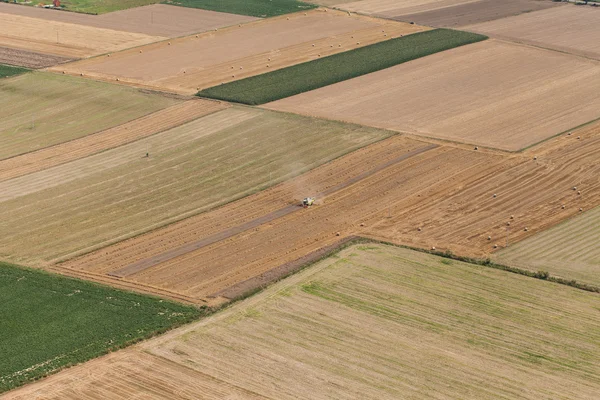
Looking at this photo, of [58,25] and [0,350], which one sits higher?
[58,25]

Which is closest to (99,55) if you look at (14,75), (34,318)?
(14,75)

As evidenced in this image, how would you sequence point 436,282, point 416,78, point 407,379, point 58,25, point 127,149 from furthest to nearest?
point 58,25 → point 416,78 → point 127,149 → point 436,282 → point 407,379

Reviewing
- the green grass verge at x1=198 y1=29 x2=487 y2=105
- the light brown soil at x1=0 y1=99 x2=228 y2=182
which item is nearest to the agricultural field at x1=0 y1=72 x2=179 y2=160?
the light brown soil at x1=0 y1=99 x2=228 y2=182

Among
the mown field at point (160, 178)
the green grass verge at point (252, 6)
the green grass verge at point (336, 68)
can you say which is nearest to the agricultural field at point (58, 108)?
the mown field at point (160, 178)

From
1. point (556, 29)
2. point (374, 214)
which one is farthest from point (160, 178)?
point (556, 29)

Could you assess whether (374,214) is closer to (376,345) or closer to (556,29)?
(376,345)

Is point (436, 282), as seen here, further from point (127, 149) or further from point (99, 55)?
point (99, 55)

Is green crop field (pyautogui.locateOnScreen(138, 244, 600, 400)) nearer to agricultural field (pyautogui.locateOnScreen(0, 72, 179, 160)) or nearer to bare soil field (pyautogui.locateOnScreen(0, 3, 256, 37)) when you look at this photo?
agricultural field (pyautogui.locateOnScreen(0, 72, 179, 160))

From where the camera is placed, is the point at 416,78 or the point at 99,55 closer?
the point at 416,78
